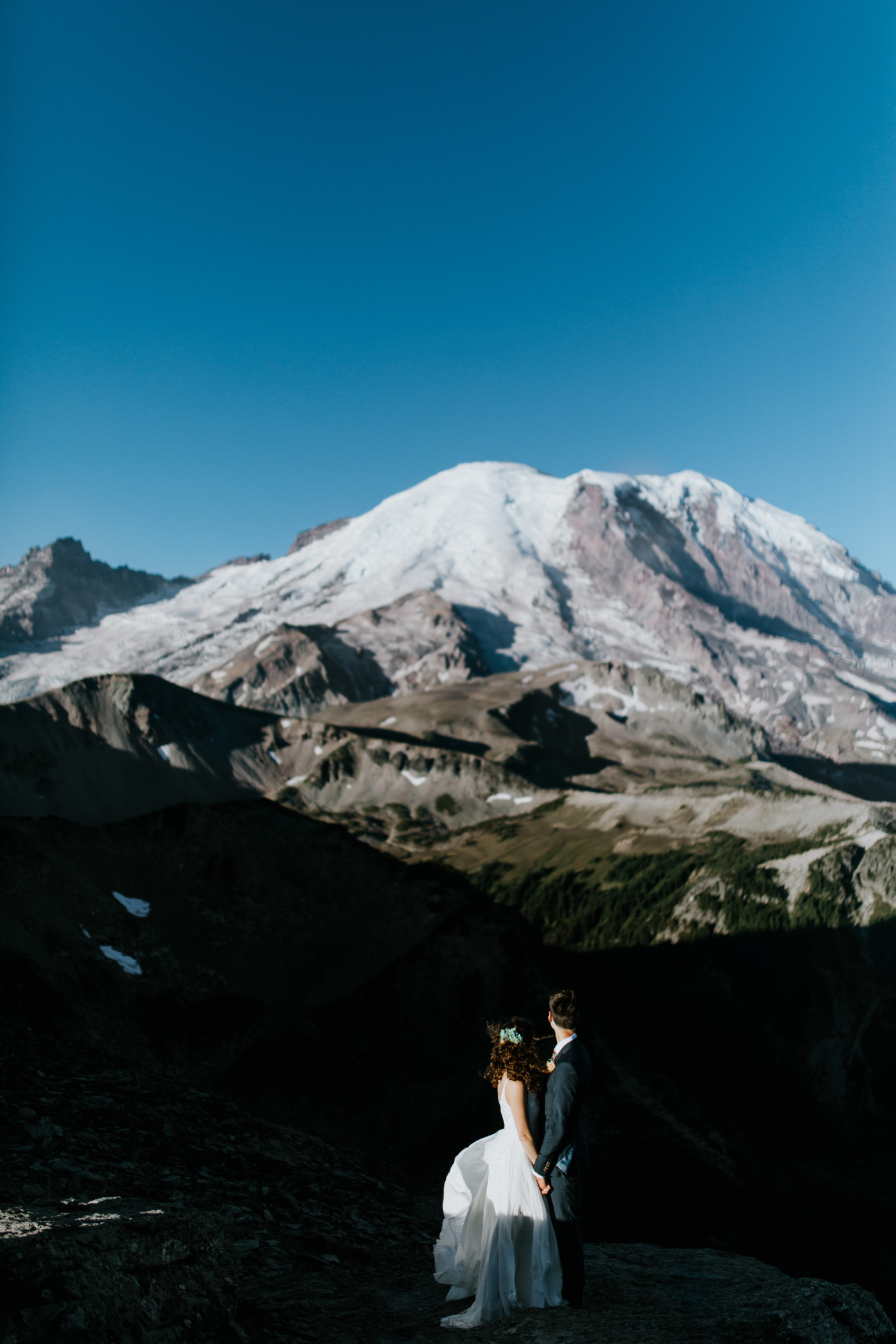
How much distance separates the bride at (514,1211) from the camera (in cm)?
846

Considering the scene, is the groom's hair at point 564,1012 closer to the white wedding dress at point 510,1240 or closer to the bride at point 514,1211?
the bride at point 514,1211

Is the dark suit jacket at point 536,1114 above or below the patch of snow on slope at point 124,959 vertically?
above

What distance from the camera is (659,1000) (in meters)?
58.0

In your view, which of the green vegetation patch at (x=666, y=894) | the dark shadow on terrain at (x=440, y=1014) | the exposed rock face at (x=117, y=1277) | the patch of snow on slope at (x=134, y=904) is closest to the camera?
the exposed rock face at (x=117, y=1277)

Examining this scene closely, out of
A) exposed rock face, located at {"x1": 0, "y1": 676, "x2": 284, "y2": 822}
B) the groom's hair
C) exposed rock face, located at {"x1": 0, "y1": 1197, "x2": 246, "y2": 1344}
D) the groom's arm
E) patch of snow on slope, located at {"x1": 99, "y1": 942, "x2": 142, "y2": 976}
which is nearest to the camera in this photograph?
exposed rock face, located at {"x1": 0, "y1": 1197, "x2": 246, "y2": 1344}

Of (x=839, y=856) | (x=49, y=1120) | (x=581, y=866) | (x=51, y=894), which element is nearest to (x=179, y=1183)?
(x=49, y=1120)

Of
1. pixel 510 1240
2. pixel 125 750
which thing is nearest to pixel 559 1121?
pixel 510 1240

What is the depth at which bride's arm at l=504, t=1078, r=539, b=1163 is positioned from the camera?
8.38m

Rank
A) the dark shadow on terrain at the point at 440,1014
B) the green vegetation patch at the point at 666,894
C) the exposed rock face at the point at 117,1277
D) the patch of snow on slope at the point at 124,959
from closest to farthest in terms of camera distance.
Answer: the exposed rock face at the point at 117,1277 < the dark shadow on terrain at the point at 440,1014 < the patch of snow on slope at the point at 124,959 < the green vegetation patch at the point at 666,894

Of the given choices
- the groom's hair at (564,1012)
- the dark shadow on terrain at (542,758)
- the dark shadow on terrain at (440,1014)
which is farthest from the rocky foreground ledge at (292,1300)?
the dark shadow on terrain at (542,758)

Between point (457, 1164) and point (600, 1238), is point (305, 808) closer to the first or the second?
point (600, 1238)

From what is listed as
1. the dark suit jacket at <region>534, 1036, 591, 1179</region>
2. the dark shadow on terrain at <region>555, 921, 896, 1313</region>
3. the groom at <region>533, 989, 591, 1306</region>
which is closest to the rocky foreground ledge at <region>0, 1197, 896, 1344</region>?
the groom at <region>533, 989, 591, 1306</region>

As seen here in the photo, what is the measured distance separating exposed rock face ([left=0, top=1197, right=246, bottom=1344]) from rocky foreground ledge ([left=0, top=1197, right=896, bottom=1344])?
0.01 m

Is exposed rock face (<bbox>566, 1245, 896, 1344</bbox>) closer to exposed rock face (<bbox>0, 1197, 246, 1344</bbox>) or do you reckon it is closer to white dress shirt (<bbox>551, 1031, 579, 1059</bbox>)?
white dress shirt (<bbox>551, 1031, 579, 1059</bbox>)
